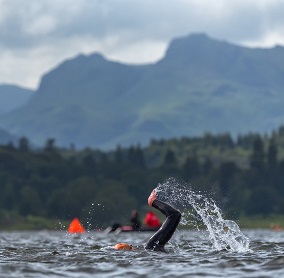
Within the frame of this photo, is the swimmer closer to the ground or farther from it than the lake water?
farther from it

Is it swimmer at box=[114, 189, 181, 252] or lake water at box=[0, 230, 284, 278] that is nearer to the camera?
lake water at box=[0, 230, 284, 278]

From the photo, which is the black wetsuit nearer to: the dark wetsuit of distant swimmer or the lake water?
the dark wetsuit of distant swimmer

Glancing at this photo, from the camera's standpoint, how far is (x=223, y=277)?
79.5 feet

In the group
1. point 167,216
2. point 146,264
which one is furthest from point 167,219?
point 146,264

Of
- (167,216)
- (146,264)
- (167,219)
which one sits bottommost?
(146,264)

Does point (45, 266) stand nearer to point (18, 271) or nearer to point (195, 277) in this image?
point (18, 271)

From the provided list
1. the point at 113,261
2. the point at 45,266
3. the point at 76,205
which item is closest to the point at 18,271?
the point at 45,266

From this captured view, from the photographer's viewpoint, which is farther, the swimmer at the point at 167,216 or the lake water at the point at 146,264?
the swimmer at the point at 167,216

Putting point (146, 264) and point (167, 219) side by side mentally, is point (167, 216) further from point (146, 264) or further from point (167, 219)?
point (146, 264)

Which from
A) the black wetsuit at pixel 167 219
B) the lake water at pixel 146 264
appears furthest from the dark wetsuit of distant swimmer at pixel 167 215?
the lake water at pixel 146 264

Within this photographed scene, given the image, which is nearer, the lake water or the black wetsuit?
the lake water

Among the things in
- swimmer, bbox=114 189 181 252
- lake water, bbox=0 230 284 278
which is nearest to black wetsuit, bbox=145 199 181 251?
swimmer, bbox=114 189 181 252

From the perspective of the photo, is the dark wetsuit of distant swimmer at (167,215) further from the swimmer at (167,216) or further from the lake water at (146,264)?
the lake water at (146,264)

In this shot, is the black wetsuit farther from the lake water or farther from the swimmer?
the lake water
